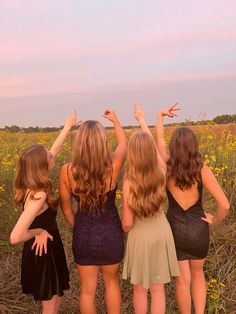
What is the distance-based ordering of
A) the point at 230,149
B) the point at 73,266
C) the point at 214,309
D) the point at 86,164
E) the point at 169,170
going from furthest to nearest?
the point at 230,149 < the point at 73,266 < the point at 214,309 < the point at 169,170 < the point at 86,164

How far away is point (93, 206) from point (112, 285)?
0.67m

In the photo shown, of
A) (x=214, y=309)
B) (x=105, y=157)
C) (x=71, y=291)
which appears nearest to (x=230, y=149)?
(x=214, y=309)

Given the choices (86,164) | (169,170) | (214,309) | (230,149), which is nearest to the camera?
(86,164)

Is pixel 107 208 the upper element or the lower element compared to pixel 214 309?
upper

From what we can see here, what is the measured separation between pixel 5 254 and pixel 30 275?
1741mm

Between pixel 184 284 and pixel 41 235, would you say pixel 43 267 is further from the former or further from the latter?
pixel 184 284

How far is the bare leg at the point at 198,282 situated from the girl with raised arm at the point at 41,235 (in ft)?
3.54

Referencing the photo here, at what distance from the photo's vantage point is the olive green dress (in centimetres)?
337

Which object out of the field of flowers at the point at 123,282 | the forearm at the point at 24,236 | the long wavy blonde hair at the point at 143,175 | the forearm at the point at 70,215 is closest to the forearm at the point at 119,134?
the long wavy blonde hair at the point at 143,175

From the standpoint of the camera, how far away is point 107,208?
330 cm

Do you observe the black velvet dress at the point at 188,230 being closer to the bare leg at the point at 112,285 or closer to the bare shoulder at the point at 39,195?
the bare leg at the point at 112,285

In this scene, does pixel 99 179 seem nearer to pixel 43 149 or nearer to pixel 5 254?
pixel 43 149

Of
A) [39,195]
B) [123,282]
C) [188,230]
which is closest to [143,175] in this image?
[188,230]

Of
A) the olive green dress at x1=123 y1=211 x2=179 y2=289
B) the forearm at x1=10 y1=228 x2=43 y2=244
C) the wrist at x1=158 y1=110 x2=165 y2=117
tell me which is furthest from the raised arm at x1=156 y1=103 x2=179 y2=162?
Result: the forearm at x1=10 y1=228 x2=43 y2=244
